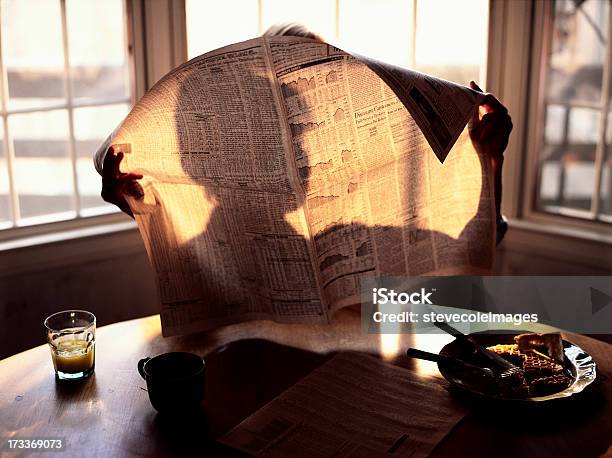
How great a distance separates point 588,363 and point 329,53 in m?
0.70

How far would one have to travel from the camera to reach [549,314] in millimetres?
2291

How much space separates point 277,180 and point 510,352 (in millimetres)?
521

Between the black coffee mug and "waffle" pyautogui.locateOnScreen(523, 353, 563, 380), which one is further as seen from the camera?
"waffle" pyautogui.locateOnScreen(523, 353, 563, 380)

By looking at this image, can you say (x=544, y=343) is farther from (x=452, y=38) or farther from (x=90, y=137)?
(x=90, y=137)

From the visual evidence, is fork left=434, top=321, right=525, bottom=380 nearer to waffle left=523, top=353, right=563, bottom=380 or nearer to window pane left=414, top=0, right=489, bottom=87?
waffle left=523, top=353, right=563, bottom=380

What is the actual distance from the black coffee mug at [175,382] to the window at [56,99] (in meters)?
1.04

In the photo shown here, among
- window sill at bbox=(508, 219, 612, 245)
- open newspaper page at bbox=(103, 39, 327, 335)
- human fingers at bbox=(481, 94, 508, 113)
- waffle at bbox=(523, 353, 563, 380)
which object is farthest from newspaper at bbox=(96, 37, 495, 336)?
window sill at bbox=(508, 219, 612, 245)

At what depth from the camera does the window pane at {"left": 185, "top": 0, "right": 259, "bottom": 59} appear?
7.16 ft

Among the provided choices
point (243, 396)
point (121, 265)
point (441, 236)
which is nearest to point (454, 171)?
point (441, 236)

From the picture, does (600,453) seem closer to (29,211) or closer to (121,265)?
(121,265)

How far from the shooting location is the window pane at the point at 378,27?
7.36 feet

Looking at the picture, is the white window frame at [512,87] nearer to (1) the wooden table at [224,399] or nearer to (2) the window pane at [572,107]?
(2) the window pane at [572,107]

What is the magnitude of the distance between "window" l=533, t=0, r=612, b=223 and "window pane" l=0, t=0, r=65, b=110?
1327 millimetres

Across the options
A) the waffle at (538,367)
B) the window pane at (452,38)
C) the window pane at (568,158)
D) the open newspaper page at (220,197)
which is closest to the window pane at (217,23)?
the window pane at (452,38)
